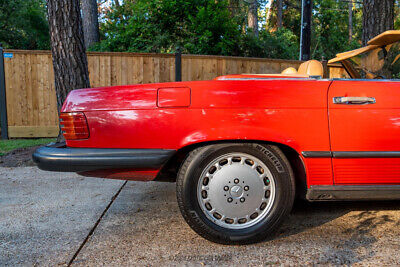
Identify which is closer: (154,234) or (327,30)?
(154,234)

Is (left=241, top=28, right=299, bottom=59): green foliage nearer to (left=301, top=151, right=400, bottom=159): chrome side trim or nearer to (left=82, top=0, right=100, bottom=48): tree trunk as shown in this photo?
(left=82, top=0, right=100, bottom=48): tree trunk

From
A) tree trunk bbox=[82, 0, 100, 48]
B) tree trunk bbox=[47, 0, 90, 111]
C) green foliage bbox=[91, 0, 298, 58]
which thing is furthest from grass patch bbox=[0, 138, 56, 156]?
tree trunk bbox=[82, 0, 100, 48]

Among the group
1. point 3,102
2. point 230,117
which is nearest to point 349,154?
point 230,117

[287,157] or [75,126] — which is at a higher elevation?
[75,126]

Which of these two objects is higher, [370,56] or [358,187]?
[370,56]

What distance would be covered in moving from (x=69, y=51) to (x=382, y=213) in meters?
4.61

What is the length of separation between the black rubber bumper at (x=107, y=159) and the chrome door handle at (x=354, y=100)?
1.16 metres

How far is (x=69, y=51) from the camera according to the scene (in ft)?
16.6

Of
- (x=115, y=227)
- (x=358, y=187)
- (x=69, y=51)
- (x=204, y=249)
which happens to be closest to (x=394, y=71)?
(x=358, y=187)

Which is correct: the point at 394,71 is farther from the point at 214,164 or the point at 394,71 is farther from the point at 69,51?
the point at 69,51

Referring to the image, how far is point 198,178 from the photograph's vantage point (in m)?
2.25

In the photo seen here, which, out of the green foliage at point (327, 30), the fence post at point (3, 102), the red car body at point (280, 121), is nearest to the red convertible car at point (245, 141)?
the red car body at point (280, 121)

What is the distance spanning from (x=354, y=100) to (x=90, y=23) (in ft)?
36.9

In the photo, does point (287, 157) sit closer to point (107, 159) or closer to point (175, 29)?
point (107, 159)
